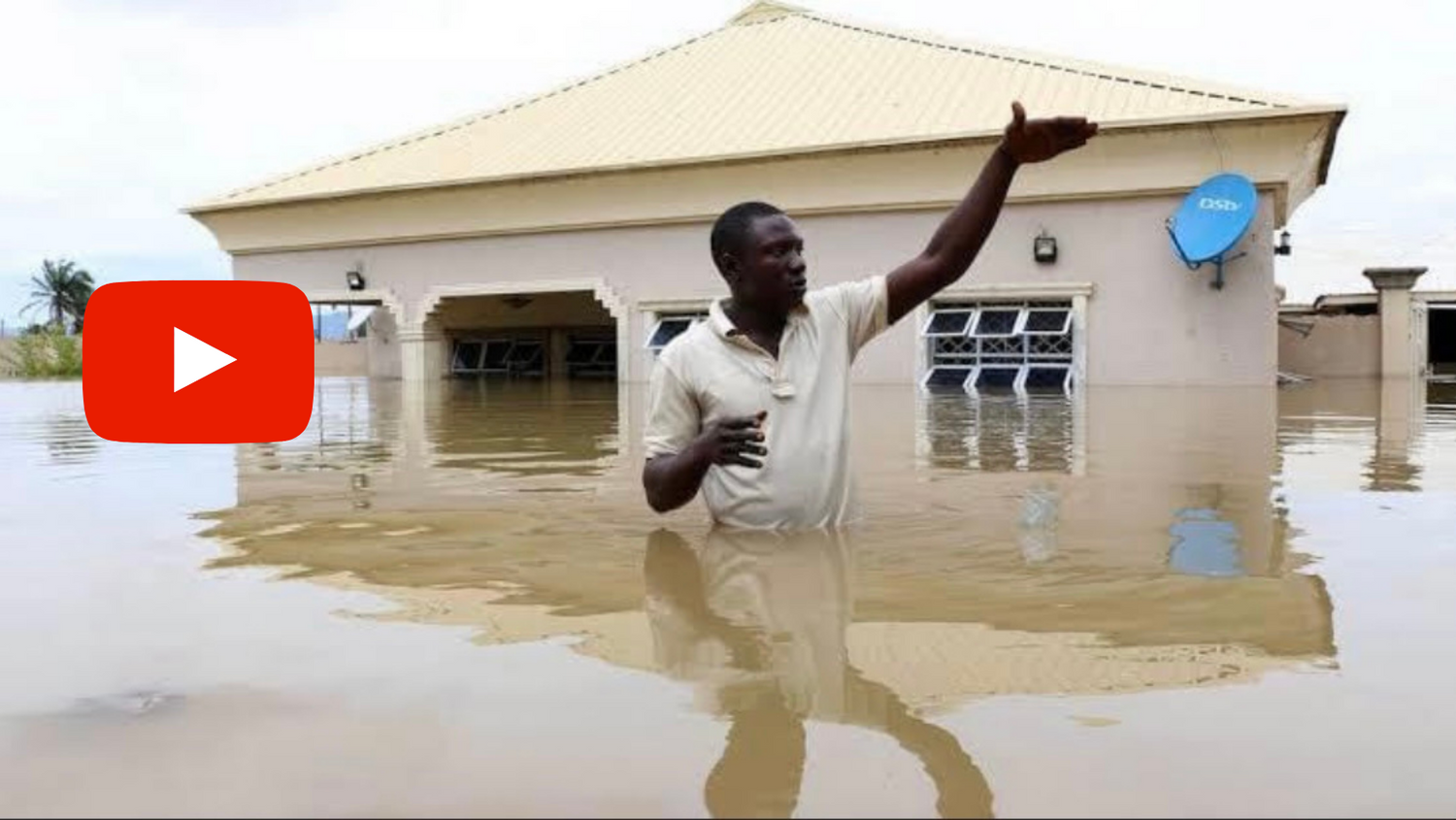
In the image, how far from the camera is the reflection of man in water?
5.83 feet

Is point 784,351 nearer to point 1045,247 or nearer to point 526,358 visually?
point 1045,247

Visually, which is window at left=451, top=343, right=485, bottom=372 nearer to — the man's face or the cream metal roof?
the cream metal roof

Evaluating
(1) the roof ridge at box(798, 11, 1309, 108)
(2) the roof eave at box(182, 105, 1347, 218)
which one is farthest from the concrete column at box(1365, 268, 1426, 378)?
(1) the roof ridge at box(798, 11, 1309, 108)

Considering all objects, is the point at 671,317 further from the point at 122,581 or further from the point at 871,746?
the point at 871,746

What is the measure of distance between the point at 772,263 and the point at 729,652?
5.11 ft

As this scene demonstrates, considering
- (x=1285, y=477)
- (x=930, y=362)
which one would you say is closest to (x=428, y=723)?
(x=1285, y=477)

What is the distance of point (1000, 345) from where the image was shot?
1719 cm

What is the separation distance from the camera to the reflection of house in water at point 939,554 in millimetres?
2525

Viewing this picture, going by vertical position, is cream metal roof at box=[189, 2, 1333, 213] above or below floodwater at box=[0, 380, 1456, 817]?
above

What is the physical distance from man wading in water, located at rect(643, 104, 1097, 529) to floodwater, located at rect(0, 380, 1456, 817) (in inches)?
8.1

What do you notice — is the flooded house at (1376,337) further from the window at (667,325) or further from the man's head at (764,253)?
the man's head at (764,253)

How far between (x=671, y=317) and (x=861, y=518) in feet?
48.1

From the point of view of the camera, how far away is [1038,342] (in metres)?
17.2

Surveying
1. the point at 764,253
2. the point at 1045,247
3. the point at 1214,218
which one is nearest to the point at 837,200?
the point at 1045,247
